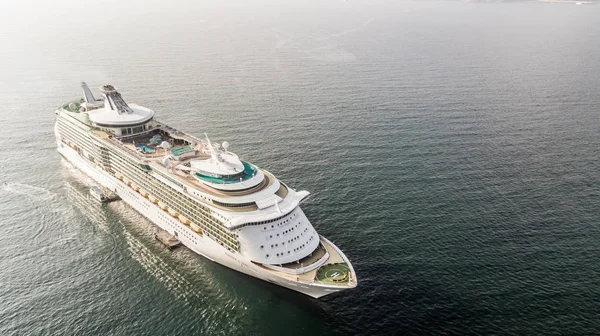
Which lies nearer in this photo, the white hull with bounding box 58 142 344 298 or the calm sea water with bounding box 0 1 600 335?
the calm sea water with bounding box 0 1 600 335

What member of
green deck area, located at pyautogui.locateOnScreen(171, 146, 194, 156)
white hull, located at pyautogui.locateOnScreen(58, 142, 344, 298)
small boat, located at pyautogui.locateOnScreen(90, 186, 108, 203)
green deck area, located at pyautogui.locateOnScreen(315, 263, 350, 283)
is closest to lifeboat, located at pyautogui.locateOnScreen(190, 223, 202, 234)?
white hull, located at pyautogui.locateOnScreen(58, 142, 344, 298)

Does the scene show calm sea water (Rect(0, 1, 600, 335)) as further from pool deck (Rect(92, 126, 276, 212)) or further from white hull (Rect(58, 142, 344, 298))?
pool deck (Rect(92, 126, 276, 212))

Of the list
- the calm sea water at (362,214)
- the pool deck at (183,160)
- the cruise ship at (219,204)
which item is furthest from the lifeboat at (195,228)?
the pool deck at (183,160)

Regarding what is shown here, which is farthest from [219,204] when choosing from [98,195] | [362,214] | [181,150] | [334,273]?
[98,195]

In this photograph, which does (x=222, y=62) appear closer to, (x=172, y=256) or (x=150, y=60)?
(x=150, y=60)

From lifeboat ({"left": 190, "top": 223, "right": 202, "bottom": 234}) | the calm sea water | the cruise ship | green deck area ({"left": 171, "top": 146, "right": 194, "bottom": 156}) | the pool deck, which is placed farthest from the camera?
green deck area ({"left": 171, "top": 146, "right": 194, "bottom": 156})

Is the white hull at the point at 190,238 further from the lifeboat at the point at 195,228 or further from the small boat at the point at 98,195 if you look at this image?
the small boat at the point at 98,195
